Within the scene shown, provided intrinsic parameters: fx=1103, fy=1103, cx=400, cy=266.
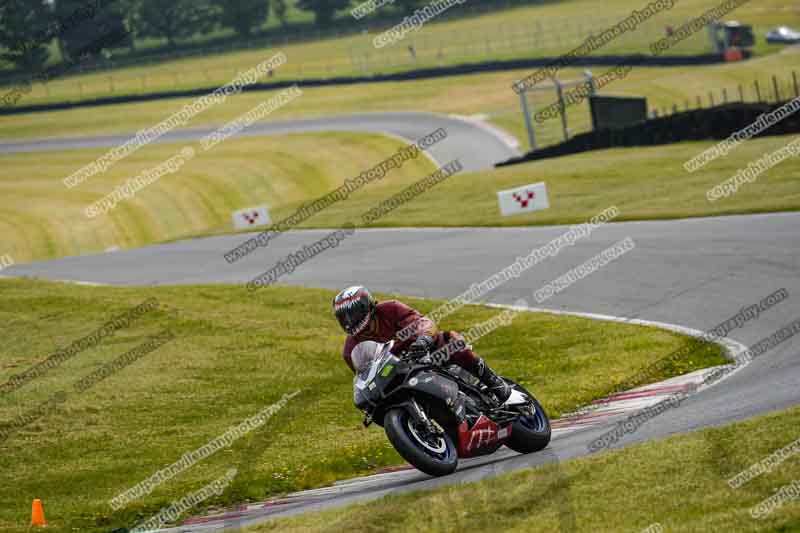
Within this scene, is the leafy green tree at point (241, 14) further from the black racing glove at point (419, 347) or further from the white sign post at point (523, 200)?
the black racing glove at point (419, 347)

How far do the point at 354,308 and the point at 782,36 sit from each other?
2954 inches

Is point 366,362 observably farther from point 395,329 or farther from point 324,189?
point 324,189

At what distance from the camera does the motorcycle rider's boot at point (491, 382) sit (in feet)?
36.9

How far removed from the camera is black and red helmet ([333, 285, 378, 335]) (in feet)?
34.4

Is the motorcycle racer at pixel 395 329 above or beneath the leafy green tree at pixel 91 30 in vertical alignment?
above

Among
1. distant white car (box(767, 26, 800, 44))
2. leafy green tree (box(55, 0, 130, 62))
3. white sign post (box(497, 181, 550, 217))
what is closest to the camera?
white sign post (box(497, 181, 550, 217))

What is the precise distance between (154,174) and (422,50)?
130 feet

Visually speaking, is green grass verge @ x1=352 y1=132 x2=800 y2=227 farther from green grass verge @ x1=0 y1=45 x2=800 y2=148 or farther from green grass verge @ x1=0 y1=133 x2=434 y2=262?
green grass verge @ x1=0 y1=45 x2=800 y2=148

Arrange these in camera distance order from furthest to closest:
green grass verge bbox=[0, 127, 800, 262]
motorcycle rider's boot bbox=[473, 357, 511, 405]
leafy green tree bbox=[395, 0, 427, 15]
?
leafy green tree bbox=[395, 0, 427, 15] → green grass verge bbox=[0, 127, 800, 262] → motorcycle rider's boot bbox=[473, 357, 511, 405]

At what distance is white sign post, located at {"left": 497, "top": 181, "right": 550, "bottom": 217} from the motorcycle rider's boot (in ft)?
72.9

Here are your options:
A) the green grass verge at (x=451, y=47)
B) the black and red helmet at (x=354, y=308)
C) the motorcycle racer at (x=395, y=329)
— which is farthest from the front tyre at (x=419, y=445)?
the green grass verge at (x=451, y=47)

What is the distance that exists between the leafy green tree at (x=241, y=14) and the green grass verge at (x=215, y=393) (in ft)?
327

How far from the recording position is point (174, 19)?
12056 cm

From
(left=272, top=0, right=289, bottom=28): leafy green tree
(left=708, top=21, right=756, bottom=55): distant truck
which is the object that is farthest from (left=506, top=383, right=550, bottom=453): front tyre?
(left=272, top=0, right=289, bottom=28): leafy green tree
